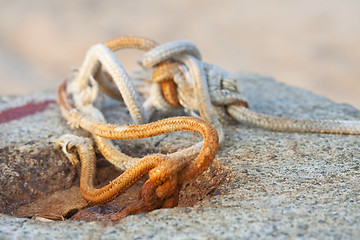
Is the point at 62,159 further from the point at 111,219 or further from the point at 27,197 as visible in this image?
the point at 111,219

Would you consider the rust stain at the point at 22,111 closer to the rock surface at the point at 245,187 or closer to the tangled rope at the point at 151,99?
the rock surface at the point at 245,187

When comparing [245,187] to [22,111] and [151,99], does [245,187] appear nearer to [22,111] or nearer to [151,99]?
[151,99]

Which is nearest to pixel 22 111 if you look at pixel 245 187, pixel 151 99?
pixel 151 99

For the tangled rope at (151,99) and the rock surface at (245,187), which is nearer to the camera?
the rock surface at (245,187)

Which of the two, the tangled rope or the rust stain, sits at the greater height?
the tangled rope

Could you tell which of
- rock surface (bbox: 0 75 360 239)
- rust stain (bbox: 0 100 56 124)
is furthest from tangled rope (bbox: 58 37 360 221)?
rust stain (bbox: 0 100 56 124)

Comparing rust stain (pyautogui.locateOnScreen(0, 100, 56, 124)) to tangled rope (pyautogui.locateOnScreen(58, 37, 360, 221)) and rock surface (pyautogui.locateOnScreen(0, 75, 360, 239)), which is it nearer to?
rock surface (pyautogui.locateOnScreen(0, 75, 360, 239))

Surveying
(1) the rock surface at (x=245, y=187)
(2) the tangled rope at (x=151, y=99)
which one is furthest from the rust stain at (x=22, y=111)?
(2) the tangled rope at (x=151, y=99)

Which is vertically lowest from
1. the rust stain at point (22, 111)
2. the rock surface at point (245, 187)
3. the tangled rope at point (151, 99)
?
the rust stain at point (22, 111)
